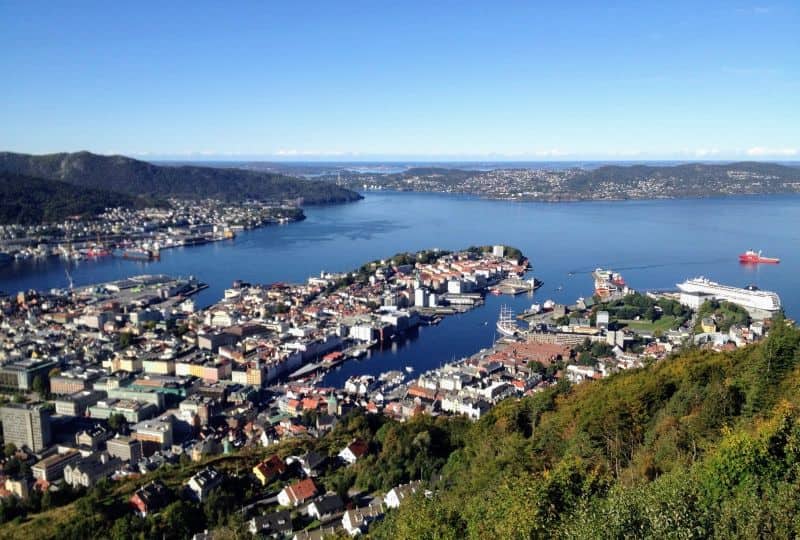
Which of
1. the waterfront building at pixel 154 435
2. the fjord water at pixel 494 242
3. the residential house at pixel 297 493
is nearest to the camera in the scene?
the residential house at pixel 297 493

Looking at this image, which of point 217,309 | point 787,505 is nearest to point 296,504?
point 787,505

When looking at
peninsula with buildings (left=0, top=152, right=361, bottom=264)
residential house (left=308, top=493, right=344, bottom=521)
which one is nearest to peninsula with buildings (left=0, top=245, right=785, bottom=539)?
residential house (left=308, top=493, right=344, bottom=521)

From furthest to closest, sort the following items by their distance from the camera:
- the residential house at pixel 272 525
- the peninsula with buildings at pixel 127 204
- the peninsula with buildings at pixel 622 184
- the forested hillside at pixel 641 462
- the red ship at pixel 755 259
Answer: the peninsula with buildings at pixel 622 184 → the peninsula with buildings at pixel 127 204 → the red ship at pixel 755 259 → the residential house at pixel 272 525 → the forested hillside at pixel 641 462

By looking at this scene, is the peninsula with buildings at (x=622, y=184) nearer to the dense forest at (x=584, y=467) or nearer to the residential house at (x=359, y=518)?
the dense forest at (x=584, y=467)

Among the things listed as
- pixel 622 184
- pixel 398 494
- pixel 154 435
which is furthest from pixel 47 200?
pixel 622 184

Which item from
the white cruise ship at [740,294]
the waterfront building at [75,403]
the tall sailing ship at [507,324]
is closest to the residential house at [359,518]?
the waterfront building at [75,403]

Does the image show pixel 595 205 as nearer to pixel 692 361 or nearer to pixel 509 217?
pixel 509 217

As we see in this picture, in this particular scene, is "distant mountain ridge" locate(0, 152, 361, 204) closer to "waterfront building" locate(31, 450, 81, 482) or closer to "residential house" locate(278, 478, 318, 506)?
"waterfront building" locate(31, 450, 81, 482)

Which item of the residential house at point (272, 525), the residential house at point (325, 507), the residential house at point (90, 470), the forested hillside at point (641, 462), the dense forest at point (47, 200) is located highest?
the dense forest at point (47, 200)
